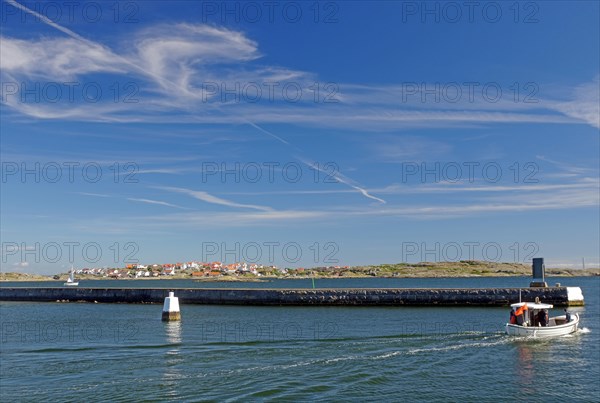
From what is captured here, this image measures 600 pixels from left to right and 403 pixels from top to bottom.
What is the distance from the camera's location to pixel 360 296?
65.5m

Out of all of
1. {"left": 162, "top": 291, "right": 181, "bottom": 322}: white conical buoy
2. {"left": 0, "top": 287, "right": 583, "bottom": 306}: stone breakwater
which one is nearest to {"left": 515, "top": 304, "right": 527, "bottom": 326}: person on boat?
{"left": 0, "top": 287, "right": 583, "bottom": 306}: stone breakwater

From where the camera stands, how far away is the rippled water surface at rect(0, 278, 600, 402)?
22016 mm

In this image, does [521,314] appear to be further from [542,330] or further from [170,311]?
[170,311]

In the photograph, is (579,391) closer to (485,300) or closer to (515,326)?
Result: (515,326)

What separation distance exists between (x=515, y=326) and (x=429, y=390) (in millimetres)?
18111

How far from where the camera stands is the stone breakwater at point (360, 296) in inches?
2452

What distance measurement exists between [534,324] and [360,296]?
28256 millimetres

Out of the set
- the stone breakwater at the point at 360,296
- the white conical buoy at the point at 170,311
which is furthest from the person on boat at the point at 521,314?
the white conical buoy at the point at 170,311

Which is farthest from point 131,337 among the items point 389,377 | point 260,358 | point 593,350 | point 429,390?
point 593,350

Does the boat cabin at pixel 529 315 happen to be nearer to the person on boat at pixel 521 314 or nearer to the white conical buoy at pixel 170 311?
the person on boat at pixel 521 314

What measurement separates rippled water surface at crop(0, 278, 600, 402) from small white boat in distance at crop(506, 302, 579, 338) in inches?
35.3

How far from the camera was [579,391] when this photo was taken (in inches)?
903

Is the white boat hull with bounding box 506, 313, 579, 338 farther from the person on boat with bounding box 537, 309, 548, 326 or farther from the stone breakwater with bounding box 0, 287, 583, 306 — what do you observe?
the stone breakwater with bounding box 0, 287, 583, 306

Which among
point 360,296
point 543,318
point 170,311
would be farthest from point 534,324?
point 170,311
